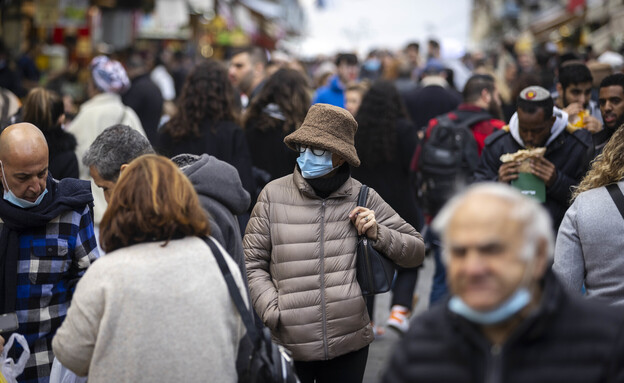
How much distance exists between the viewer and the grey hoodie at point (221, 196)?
3.84m

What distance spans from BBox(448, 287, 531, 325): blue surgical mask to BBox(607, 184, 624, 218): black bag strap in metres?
1.78

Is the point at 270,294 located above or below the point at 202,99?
below

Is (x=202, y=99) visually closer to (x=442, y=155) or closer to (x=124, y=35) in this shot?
(x=442, y=155)

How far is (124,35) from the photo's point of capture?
58.3ft

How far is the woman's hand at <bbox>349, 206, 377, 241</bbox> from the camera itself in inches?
162

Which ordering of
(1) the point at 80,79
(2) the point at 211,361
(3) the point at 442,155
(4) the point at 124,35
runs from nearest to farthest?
(2) the point at 211,361 < (3) the point at 442,155 < (1) the point at 80,79 < (4) the point at 124,35

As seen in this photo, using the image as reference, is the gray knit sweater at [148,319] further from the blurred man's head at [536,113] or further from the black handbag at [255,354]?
the blurred man's head at [536,113]

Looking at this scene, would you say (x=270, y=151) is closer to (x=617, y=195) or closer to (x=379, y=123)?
(x=379, y=123)

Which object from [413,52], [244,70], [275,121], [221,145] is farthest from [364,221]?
[413,52]

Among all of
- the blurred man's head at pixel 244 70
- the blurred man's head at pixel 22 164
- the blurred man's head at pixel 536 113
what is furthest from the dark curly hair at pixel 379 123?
the blurred man's head at pixel 22 164

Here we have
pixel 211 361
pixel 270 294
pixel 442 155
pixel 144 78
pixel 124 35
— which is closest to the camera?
pixel 211 361

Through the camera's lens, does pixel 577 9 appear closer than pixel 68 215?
No

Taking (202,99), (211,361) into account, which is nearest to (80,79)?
(202,99)

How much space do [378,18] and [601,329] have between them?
11276 cm
